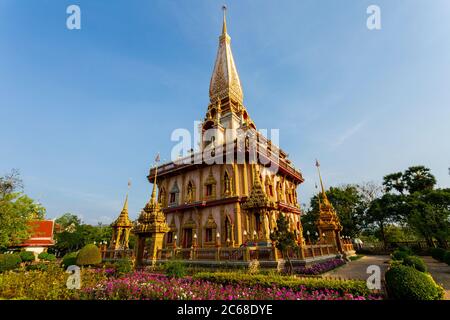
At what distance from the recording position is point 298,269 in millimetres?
11562

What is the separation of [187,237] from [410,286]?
681 inches

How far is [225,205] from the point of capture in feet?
62.1

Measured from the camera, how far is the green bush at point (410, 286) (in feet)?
19.8

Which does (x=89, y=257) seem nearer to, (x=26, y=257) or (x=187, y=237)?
(x=187, y=237)

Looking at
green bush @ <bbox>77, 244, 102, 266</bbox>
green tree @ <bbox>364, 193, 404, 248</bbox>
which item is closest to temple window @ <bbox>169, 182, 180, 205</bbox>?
green bush @ <bbox>77, 244, 102, 266</bbox>

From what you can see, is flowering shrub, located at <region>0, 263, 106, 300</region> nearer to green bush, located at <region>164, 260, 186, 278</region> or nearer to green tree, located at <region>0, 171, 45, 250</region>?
green bush, located at <region>164, 260, 186, 278</region>

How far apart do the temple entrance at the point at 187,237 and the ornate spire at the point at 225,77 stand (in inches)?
643

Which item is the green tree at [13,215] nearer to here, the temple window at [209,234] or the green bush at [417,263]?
Result: the temple window at [209,234]

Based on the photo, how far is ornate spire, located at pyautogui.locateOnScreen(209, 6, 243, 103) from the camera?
28.2 meters

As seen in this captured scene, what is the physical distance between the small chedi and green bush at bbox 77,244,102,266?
338 cm

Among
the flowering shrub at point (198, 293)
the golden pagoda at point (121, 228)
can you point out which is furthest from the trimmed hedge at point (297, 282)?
the golden pagoda at point (121, 228)

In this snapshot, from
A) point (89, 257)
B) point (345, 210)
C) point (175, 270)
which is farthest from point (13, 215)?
point (345, 210)

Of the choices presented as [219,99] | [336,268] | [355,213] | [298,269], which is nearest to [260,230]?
[298,269]

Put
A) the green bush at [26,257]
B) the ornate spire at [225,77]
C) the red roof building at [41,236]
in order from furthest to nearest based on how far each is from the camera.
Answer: the red roof building at [41,236] < the ornate spire at [225,77] < the green bush at [26,257]
